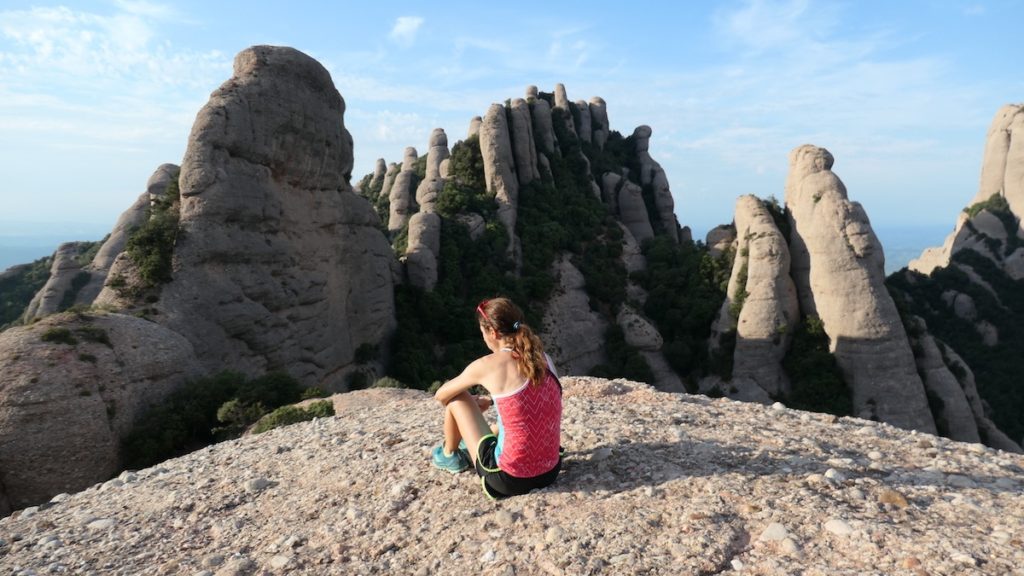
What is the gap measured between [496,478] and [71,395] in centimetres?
1240

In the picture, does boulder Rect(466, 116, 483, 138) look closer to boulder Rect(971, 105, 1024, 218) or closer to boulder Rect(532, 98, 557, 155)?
boulder Rect(532, 98, 557, 155)

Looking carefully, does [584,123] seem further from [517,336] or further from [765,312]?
[517,336]

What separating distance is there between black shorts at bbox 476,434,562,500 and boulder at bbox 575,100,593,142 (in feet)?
161

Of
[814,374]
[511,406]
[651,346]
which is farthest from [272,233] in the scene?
[814,374]

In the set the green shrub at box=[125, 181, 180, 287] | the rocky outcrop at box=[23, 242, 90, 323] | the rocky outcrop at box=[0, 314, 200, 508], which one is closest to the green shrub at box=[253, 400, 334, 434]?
the rocky outcrop at box=[0, 314, 200, 508]

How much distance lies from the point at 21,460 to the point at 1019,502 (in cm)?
1630

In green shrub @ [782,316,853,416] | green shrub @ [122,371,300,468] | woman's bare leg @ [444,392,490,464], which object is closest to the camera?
woman's bare leg @ [444,392,490,464]

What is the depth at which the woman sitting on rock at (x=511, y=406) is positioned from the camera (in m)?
5.24

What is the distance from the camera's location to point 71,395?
1315 centimetres

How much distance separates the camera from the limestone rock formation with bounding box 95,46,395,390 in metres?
19.7

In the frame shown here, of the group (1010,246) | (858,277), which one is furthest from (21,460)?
(1010,246)

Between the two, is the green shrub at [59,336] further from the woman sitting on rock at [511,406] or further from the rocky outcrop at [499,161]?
the rocky outcrop at [499,161]

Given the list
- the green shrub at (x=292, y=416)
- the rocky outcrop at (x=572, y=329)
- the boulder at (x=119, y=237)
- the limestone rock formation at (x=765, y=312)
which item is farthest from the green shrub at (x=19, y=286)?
the limestone rock formation at (x=765, y=312)

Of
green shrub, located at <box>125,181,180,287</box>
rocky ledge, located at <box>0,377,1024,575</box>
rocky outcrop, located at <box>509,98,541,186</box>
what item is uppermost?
rocky outcrop, located at <box>509,98,541,186</box>
